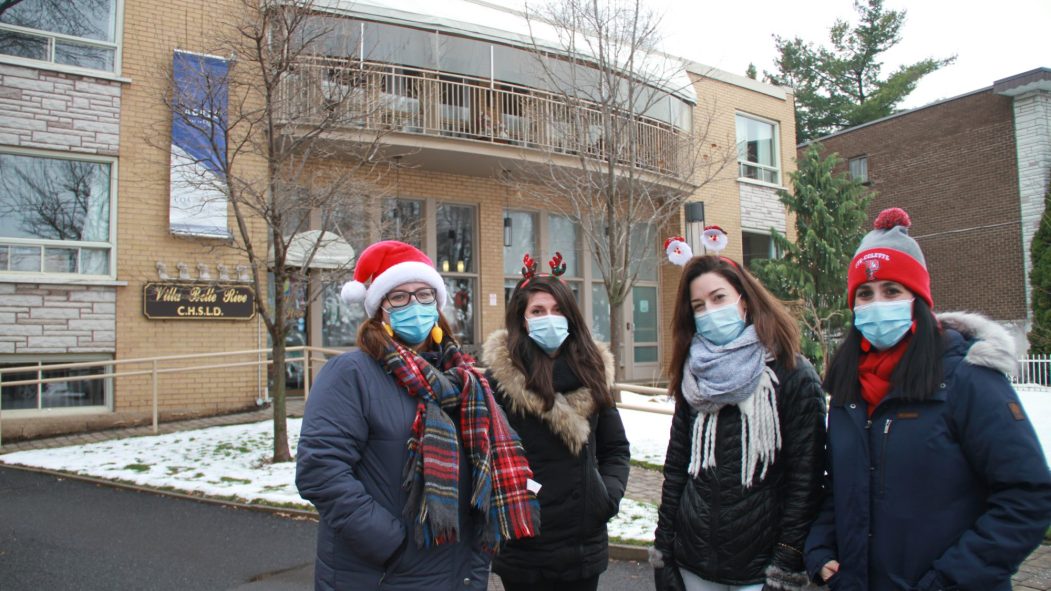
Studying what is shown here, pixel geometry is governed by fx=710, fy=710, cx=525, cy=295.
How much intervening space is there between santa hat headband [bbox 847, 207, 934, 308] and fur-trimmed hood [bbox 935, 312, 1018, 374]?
0.45 feet

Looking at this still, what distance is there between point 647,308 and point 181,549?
514 inches

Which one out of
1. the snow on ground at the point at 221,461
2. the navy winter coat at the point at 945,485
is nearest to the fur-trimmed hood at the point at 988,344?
the navy winter coat at the point at 945,485

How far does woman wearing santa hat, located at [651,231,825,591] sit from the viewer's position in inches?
101

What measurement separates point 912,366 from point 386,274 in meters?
1.89

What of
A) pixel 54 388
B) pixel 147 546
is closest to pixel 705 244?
pixel 147 546

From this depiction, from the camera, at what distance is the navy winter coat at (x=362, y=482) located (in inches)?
89.1

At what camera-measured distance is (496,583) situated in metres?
5.04

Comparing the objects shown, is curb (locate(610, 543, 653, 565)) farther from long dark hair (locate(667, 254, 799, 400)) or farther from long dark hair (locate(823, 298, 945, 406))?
long dark hair (locate(823, 298, 945, 406))

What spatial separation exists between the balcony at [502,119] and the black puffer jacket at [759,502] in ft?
23.9

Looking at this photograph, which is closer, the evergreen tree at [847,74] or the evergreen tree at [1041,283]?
the evergreen tree at [1041,283]

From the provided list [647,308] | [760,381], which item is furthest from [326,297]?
[760,381]

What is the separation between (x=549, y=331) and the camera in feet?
10.5

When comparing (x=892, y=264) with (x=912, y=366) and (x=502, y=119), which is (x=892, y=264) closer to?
(x=912, y=366)

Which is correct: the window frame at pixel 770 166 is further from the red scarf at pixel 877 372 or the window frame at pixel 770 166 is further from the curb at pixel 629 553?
the red scarf at pixel 877 372
